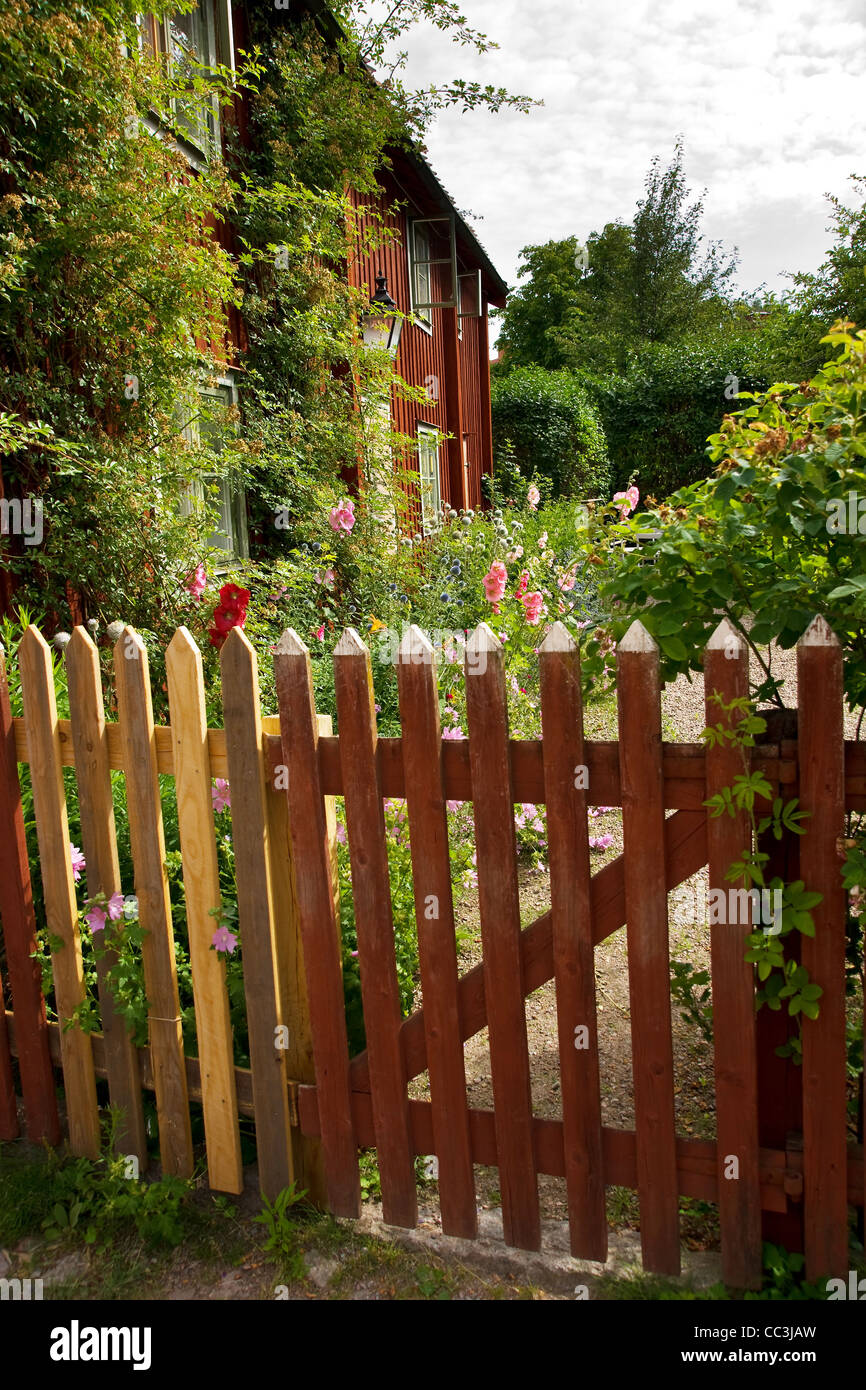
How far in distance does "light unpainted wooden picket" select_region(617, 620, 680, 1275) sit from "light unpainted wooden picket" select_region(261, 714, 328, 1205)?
708 millimetres

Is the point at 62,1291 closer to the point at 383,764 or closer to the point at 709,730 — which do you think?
the point at 383,764

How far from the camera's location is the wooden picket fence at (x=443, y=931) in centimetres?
168

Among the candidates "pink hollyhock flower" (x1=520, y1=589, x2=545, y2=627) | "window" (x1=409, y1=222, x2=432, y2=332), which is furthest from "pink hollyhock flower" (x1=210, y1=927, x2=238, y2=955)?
"window" (x1=409, y1=222, x2=432, y2=332)

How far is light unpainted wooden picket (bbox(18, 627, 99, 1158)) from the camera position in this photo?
7.51 feet

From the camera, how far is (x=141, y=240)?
4.57 meters

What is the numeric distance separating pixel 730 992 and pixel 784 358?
51.3 feet

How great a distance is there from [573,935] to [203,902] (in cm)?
87

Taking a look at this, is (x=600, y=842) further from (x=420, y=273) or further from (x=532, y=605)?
(x=420, y=273)

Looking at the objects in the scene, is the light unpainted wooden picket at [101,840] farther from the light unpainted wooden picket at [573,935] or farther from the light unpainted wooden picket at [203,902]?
the light unpainted wooden picket at [573,935]

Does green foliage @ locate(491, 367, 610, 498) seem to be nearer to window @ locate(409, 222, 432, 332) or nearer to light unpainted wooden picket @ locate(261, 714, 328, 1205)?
window @ locate(409, 222, 432, 332)

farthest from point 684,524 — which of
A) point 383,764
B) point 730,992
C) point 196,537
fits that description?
point 196,537

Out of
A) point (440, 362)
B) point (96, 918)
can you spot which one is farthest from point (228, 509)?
point (440, 362)

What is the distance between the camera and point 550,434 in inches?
719

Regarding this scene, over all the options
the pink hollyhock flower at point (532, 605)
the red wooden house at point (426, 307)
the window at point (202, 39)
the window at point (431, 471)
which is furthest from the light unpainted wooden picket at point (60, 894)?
the window at point (431, 471)
